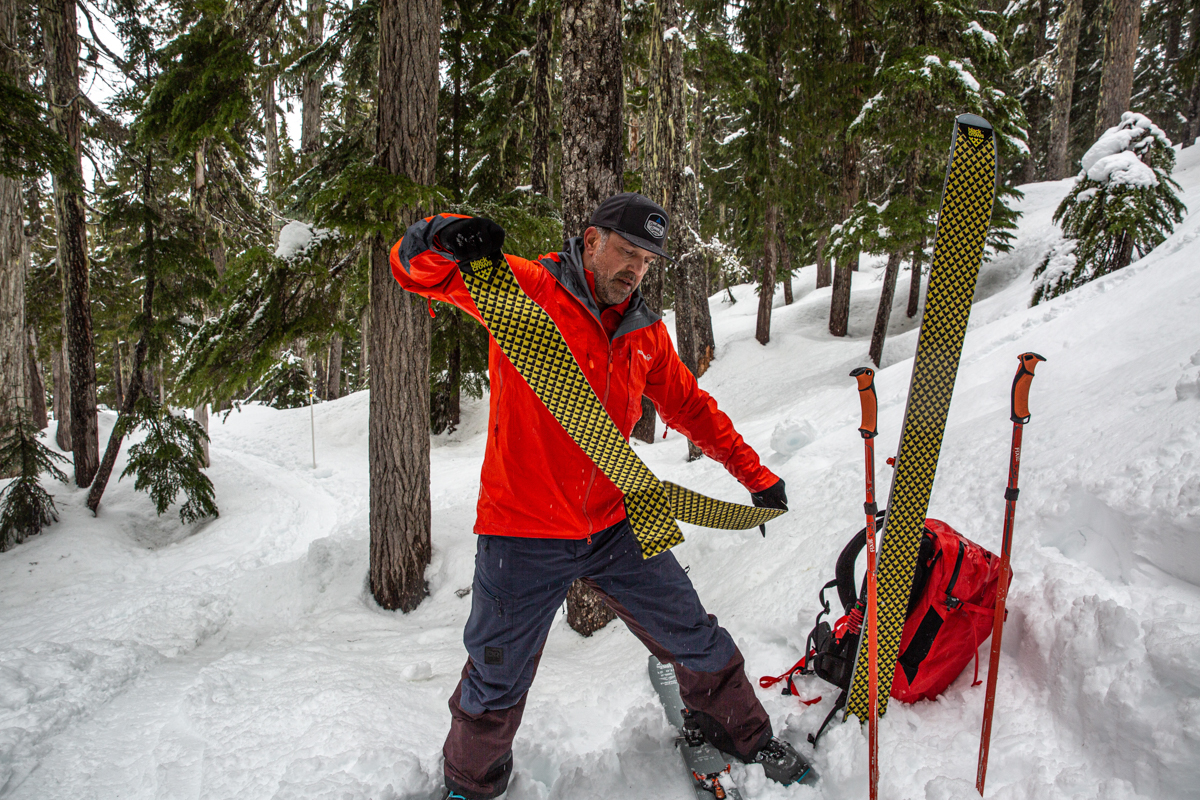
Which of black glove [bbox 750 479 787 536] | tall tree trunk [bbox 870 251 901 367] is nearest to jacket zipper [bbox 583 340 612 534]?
black glove [bbox 750 479 787 536]

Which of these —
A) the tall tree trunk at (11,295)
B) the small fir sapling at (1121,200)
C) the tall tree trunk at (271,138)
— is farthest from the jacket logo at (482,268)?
the tall tree trunk at (271,138)

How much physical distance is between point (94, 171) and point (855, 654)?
11457 mm

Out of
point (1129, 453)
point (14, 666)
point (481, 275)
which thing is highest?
point (481, 275)

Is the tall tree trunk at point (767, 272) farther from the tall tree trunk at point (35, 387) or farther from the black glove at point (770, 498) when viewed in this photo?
the tall tree trunk at point (35, 387)

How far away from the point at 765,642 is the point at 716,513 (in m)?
1.07

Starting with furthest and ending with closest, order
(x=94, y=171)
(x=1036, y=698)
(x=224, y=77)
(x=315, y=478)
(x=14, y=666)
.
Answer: (x=315, y=478)
(x=94, y=171)
(x=224, y=77)
(x=14, y=666)
(x=1036, y=698)

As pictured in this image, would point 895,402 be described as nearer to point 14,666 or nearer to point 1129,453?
point 1129,453

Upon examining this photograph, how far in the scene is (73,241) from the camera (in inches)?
301

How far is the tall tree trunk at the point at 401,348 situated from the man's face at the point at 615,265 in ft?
8.52

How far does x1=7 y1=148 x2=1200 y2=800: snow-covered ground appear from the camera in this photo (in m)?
2.20

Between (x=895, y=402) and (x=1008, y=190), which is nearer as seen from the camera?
(x=895, y=402)

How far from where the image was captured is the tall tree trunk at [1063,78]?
15.1 metres

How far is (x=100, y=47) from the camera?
26.2 feet

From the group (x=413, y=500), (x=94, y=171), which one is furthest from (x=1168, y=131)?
(x=94, y=171)
